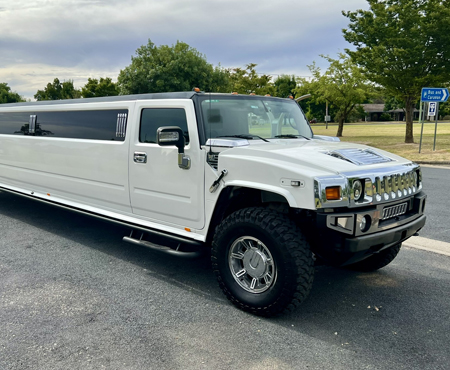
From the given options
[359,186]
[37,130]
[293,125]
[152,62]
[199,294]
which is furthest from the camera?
[152,62]

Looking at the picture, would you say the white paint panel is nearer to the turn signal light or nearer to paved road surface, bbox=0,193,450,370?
paved road surface, bbox=0,193,450,370

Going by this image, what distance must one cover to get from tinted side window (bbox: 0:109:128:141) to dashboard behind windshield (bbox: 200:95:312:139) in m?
1.10

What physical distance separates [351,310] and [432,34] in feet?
68.9

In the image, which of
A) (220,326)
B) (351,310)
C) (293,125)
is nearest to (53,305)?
(220,326)

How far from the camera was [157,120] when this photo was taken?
14.1 feet

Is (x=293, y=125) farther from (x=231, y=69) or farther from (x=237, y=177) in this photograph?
(x=231, y=69)

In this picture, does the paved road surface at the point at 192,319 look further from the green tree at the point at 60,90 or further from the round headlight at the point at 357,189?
the green tree at the point at 60,90

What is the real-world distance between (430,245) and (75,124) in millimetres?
4740

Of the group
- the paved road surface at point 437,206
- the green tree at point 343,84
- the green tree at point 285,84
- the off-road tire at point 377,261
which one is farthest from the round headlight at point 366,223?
the green tree at point 285,84

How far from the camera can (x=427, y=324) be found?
333 cm

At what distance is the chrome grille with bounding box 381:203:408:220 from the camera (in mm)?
3385

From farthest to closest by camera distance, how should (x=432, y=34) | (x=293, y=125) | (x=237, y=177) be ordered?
(x=432, y=34) → (x=293, y=125) → (x=237, y=177)

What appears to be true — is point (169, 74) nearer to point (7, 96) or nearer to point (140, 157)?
point (140, 157)

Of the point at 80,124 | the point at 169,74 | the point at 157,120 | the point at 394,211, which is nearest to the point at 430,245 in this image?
the point at 394,211
